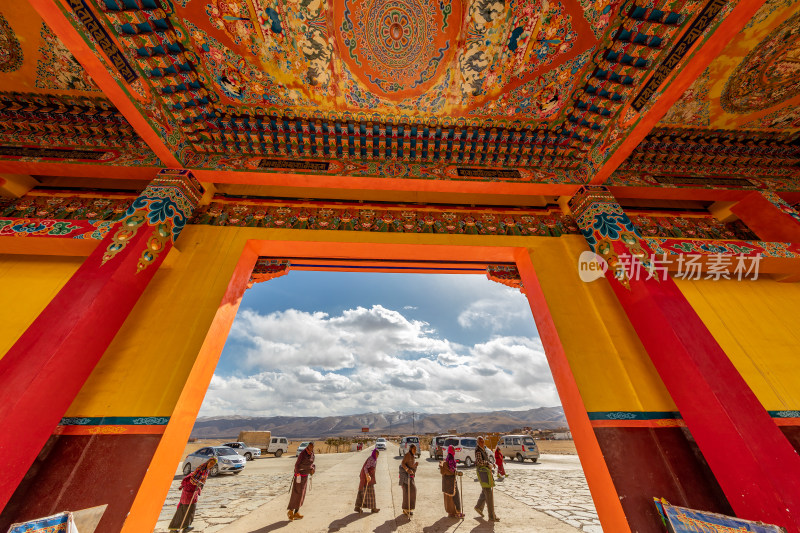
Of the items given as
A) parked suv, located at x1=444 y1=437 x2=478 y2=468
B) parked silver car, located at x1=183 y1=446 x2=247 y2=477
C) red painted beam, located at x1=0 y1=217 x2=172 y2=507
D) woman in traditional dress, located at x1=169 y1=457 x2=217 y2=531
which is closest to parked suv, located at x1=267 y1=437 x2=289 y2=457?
parked silver car, located at x1=183 y1=446 x2=247 y2=477

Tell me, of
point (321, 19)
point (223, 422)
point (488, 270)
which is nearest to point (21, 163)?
point (321, 19)

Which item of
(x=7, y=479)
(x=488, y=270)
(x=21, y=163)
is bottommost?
(x=7, y=479)

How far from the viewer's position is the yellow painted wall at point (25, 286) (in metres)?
3.37

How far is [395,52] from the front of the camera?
3.80 meters

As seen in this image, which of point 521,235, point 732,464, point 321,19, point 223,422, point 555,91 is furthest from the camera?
point 223,422

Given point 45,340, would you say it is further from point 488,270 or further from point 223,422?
point 223,422

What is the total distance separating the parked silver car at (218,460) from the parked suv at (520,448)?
12558mm

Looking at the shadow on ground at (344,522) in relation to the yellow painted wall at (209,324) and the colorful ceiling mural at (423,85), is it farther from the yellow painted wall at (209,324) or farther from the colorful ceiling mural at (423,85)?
the colorful ceiling mural at (423,85)

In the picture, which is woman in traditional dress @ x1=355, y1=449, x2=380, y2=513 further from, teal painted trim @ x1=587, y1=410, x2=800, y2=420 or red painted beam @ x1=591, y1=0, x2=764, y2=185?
red painted beam @ x1=591, y1=0, x2=764, y2=185

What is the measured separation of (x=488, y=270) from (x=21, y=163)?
24.1 feet

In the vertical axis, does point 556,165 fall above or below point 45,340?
above

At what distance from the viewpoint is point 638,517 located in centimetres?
265

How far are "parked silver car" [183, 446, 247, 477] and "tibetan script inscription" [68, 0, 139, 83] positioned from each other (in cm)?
1355

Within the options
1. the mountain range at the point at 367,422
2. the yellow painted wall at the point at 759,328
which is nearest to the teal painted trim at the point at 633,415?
the yellow painted wall at the point at 759,328
